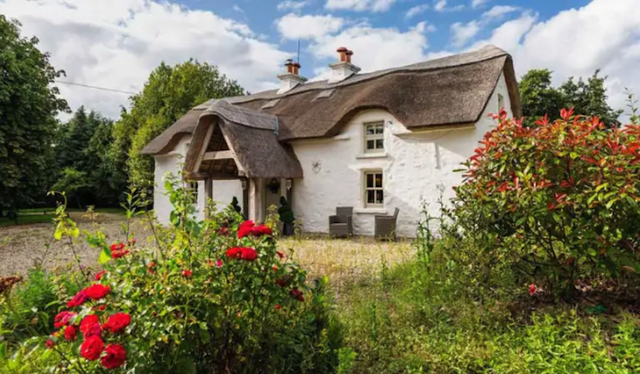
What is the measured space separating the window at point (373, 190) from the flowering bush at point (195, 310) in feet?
27.5

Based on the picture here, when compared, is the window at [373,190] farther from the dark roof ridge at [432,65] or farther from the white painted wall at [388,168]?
the dark roof ridge at [432,65]

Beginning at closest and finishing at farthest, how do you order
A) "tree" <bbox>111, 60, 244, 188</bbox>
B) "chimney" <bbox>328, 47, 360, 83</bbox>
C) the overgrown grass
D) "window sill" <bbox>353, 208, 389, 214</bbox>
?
1. the overgrown grass
2. "window sill" <bbox>353, 208, 389, 214</bbox>
3. "chimney" <bbox>328, 47, 360, 83</bbox>
4. "tree" <bbox>111, 60, 244, 188</bbox>

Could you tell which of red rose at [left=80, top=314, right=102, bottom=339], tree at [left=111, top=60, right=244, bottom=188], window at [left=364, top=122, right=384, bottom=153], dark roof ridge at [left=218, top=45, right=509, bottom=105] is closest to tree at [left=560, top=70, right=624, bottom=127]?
dark roof ridge at [left=218, top=45, right=509, bottom=105]

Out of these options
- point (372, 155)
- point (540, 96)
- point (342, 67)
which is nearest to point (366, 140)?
point (372, 155)

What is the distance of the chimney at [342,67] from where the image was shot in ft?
45.9

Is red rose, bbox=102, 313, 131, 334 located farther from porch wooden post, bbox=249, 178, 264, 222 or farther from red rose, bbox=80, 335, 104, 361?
porch wooden post, bbox=249, 178, 264, 222

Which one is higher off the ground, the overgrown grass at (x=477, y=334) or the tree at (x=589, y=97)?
the tree at (x=589, y=97)

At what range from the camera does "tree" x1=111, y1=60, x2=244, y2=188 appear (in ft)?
58.6

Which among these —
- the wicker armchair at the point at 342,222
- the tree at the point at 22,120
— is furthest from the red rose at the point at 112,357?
the tree at the point at 22,120

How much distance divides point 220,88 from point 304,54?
20.9 feet

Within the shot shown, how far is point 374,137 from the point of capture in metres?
10.9

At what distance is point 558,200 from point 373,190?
7670 mm

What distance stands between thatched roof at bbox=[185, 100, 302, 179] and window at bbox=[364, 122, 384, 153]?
2.23 meters

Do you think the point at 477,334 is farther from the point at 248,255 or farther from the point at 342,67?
the point at 342,67
